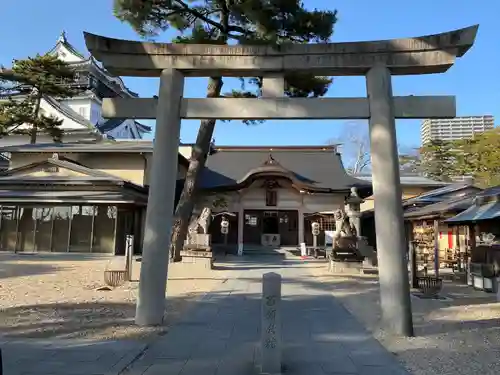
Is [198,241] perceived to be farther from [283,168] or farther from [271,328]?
[271,328]

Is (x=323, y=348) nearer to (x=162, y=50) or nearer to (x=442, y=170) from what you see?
(x=162, y=50)

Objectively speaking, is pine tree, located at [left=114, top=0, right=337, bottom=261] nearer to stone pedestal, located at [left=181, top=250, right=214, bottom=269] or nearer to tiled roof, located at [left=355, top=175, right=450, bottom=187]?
stone pedestal, located at [left=181, top=250, right=214, bottom=269]

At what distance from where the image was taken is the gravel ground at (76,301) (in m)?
6.10

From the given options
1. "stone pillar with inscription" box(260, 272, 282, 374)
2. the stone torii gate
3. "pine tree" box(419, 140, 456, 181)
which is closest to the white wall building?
the stone torii gate

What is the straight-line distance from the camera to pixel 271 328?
4.46 meters

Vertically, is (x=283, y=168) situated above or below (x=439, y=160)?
below

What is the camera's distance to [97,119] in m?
42.1

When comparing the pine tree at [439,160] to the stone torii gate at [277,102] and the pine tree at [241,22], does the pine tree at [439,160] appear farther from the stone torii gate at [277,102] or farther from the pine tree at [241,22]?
the stone torii gate at [277,102]

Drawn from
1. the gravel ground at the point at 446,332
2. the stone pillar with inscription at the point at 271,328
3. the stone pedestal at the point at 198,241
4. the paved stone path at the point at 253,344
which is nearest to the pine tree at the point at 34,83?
the stone pedestal at the point at 198,241

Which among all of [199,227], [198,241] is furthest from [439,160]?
[198,241]

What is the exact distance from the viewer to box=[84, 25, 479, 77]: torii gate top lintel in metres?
6.65

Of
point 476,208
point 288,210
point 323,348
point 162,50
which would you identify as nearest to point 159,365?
point 323,348

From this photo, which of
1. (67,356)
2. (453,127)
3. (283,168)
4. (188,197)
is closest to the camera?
(67,356)

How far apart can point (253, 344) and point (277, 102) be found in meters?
3.91
